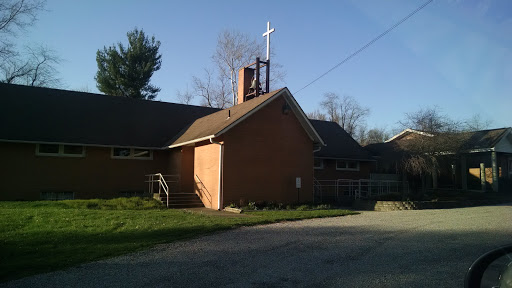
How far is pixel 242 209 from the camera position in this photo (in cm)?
1662

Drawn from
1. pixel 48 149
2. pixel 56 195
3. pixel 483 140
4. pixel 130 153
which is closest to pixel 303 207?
pixel 130 153

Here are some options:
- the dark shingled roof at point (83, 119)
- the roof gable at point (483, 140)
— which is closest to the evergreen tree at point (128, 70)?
the dark shingled roof at point (83, 119)

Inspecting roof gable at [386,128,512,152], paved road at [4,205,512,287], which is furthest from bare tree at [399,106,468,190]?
paved road at [4,205,512,287]

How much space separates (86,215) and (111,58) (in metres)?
32.4

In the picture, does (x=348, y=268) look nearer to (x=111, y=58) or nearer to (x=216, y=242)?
(x=216, y=242)

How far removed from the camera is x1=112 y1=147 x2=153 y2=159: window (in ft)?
72.7

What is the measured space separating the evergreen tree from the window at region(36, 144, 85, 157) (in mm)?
21833

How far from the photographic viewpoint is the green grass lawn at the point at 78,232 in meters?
7.94

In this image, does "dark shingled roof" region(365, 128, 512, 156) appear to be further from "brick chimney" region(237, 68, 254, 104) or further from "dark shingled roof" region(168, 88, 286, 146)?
"dark shingled roof" region(168, 88, 286, 146)

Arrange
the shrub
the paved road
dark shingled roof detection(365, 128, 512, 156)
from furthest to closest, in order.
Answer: dark shingled roof detection(365, 128, 512, 156)
the shrub
the paved road

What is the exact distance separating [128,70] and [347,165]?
87.6 feet

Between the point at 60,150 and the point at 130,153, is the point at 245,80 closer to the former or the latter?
the point at 130,153

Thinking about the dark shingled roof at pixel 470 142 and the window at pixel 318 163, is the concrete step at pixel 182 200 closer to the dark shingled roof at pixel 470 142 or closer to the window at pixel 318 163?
the window at pixel 318 163

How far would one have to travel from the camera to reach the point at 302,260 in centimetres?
752
